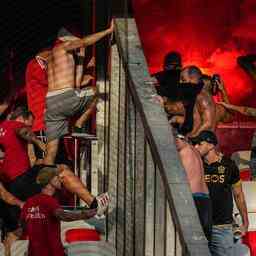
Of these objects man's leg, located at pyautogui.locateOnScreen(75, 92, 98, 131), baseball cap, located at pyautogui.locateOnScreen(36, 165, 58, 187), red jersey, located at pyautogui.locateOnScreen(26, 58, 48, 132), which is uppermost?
red jersey, located at pyautogui.locateOnScreen(26, 58, 48, 132)

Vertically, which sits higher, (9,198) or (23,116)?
(23,116)

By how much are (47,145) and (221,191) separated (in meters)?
1.87

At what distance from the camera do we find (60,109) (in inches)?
440

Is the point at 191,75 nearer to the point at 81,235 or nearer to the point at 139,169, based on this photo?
the point at 81,235

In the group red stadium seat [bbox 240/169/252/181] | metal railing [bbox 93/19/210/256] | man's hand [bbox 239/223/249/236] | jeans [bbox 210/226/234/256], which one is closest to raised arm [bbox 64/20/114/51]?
metal railing [bbox 93/19/210/256]

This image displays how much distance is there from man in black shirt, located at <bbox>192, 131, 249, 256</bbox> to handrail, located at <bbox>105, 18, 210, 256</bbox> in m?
1.44

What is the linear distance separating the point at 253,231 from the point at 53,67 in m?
2.75

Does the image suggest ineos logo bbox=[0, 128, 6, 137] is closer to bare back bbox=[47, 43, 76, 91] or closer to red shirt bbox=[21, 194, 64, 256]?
bare back bbox=[47, 43, 76, 91]

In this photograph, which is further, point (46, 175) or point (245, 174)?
point (245, 174)

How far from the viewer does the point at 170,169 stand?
7.83 m

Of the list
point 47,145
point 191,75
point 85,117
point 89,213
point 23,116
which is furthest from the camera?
point 191,75

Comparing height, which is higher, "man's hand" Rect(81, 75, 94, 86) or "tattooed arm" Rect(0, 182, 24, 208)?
"man's hand" Rect(81, 75, 94, 86)

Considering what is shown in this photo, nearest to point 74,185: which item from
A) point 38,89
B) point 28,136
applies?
point 28,136

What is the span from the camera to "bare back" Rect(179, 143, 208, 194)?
9.90 metres
